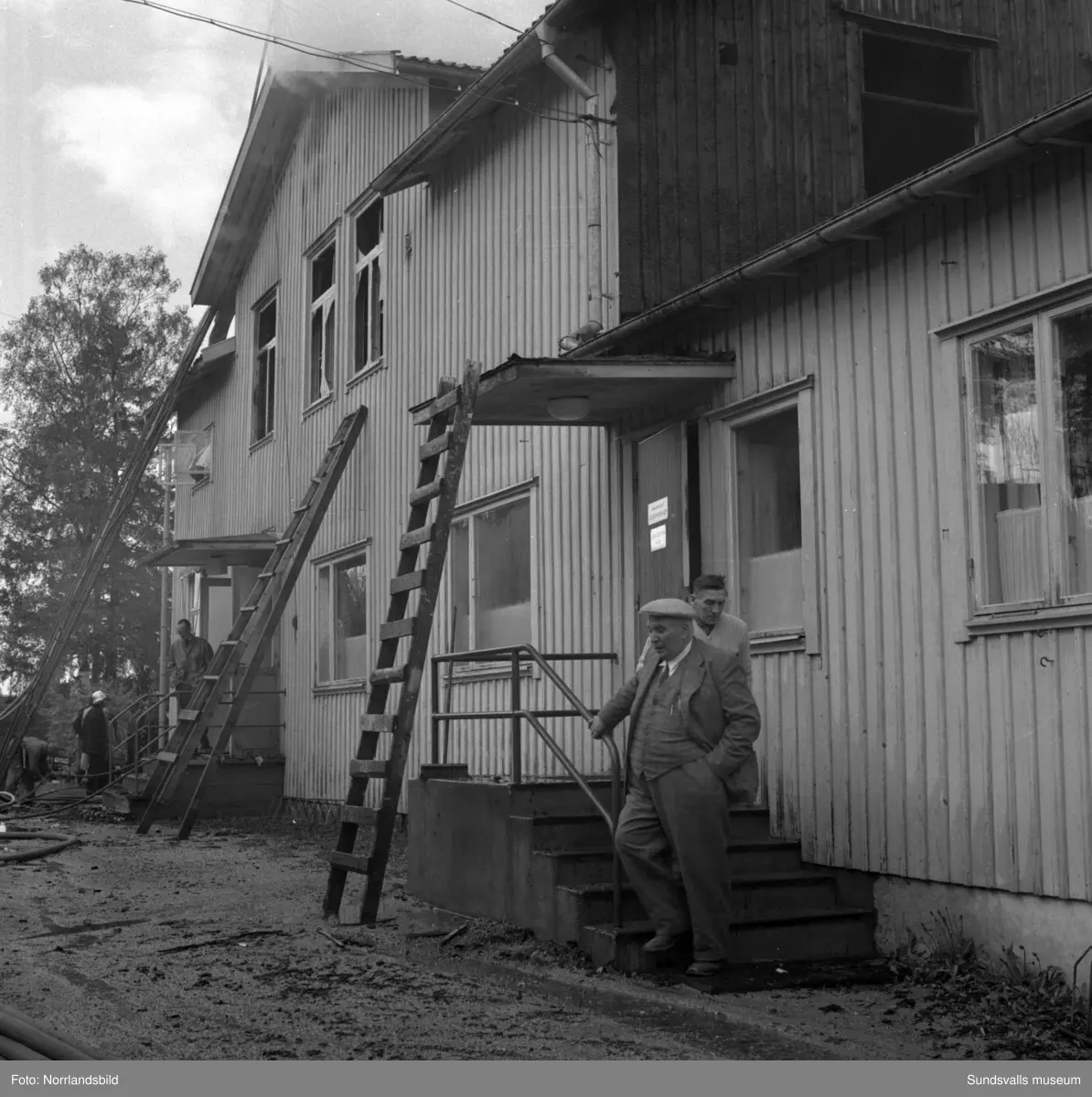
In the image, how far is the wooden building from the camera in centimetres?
734

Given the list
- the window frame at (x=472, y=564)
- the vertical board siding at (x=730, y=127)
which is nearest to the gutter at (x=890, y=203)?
the vertical board siding at (x=730, y=127)

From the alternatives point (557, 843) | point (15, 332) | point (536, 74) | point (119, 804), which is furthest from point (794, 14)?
point (15, 332)

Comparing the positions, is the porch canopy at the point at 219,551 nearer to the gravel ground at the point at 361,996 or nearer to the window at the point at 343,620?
the window at the point at 343,620

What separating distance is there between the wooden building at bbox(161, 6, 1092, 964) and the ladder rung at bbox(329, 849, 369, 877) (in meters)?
2.44

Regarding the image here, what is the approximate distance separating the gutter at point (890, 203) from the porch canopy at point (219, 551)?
35.0 feet

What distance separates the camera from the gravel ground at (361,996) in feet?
20.1

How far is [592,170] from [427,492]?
339 cm

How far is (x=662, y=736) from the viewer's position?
7910mm

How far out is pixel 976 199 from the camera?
25.2 feet

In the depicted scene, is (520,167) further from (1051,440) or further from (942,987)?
(942,987)

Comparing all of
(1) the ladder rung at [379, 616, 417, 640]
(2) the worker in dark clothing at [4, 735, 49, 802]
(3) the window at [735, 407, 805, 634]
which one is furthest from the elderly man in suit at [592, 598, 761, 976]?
(2) the worker in dark clothing at [4, 735, 49, 802]

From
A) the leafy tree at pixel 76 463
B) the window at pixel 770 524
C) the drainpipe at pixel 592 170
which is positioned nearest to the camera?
the window at pixel 770 524

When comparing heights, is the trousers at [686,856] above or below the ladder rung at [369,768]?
below

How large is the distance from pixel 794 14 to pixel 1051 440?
256 inches
